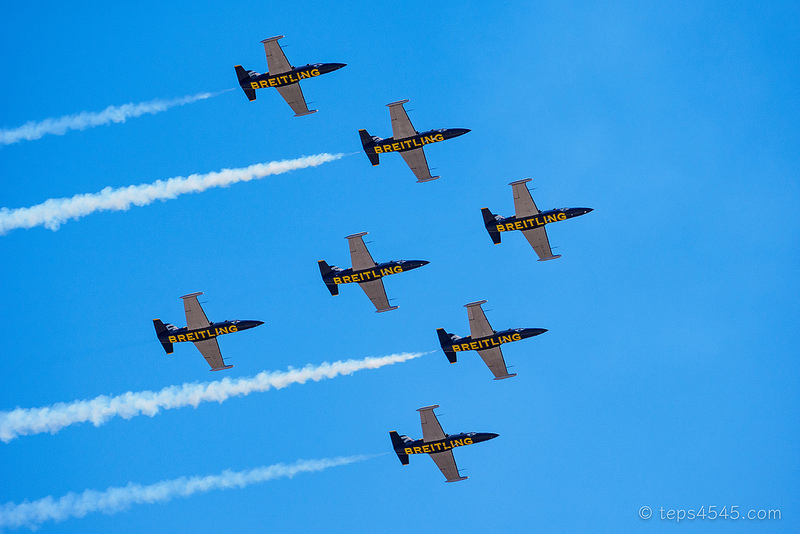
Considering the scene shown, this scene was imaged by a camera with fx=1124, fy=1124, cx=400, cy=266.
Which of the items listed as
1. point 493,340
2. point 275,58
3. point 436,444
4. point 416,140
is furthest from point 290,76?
point 436,444

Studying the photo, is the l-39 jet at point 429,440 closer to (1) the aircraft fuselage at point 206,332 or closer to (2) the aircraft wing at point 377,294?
(2) the aircraft wing at point 377,294

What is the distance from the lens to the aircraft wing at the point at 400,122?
75.6 metres

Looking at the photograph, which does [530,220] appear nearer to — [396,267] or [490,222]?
[490,222]

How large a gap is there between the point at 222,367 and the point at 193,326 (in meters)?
3.74

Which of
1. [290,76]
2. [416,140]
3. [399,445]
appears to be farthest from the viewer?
[399,445]

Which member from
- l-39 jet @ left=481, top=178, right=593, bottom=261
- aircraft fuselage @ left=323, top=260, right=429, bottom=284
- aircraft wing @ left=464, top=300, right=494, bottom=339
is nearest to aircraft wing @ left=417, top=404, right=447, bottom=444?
aircraft wing @ left=464, top=300, right=494, bottom=339

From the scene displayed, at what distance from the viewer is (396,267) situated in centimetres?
7631

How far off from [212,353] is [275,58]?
20590mm

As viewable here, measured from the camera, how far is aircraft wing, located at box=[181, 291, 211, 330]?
75.3 m

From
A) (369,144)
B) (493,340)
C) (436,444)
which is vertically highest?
(369,144)

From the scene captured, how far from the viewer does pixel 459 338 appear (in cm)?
7712

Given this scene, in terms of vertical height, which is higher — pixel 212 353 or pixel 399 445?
pixel 212 353

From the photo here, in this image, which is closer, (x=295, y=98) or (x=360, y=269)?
(x=360, y=269)

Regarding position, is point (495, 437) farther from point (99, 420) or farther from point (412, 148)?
point (99, 420)
